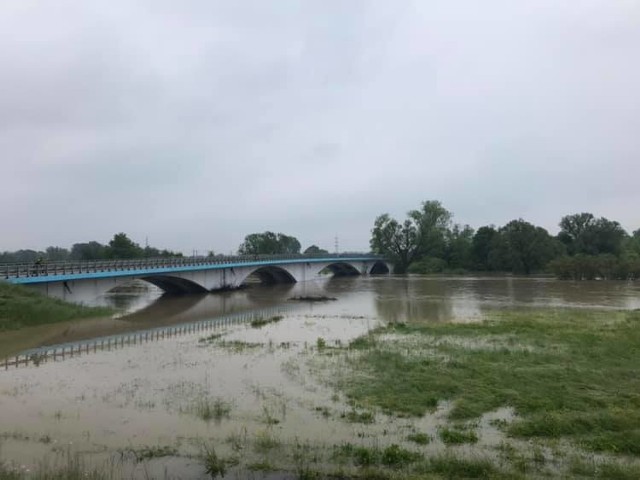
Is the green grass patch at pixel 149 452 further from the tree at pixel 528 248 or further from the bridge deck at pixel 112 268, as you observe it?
the tree at pixel 528 248

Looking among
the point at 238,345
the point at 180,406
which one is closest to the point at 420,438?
the point at 180,406

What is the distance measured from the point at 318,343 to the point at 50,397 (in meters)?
10.6

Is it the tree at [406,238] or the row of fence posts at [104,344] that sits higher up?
the tree at [406,238]

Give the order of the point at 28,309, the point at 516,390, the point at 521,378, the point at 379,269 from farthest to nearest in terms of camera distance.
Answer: the point at 379,269 → the point at 28,309 → the point at 521,378 → the point at 516,390

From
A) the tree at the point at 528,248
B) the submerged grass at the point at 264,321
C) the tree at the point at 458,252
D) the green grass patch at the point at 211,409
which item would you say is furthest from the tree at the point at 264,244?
the green grass patch at the point at 211,409

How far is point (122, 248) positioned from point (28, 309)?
70111 millimetres

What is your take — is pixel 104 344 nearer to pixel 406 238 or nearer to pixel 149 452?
pixel 149 452

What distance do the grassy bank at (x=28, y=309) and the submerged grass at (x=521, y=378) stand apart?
1825cm

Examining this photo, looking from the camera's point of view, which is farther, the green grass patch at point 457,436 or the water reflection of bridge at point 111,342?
the water reflection of bridge at point 111,342

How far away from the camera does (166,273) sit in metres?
50.4

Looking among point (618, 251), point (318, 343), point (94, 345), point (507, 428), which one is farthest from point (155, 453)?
point (618, 251)

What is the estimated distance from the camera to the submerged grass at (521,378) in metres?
9.76

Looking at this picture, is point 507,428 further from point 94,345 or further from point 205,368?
point 94,345

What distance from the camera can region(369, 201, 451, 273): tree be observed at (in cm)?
12588
